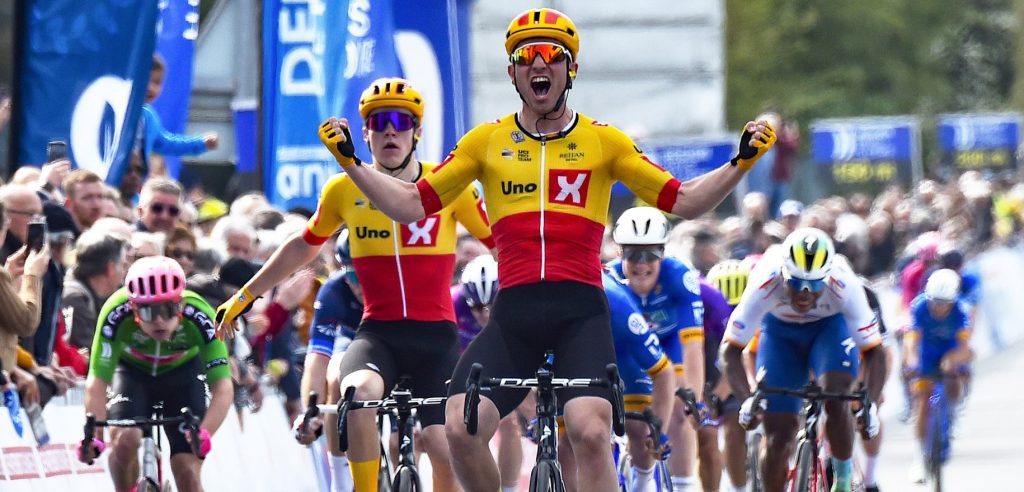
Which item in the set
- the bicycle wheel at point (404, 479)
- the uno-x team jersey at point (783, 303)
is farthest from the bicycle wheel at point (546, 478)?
the uno-x team jersey at point (783, 303)

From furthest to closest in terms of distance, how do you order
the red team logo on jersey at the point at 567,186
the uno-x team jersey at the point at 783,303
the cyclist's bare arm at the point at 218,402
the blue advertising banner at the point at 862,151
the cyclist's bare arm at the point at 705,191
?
the blue advertising banner at the point at 862,151 → the uno-x team jersey at the point at 783,303 → the cyclist's bare arm at the point at 218,402 → the red team logo on jersey at the point at 567,186 → the cyclist's bare arm at the point at 705,191

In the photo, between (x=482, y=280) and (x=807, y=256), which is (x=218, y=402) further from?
(x=807, y=256)

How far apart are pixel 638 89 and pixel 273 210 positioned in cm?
1099

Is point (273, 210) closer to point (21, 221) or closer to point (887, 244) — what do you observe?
point (21, 221)

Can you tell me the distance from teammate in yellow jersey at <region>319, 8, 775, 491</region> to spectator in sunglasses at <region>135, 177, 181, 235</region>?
459 cm

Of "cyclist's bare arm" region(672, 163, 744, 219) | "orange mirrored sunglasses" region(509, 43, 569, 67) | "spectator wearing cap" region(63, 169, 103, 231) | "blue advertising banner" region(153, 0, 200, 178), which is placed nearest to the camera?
"cyclist's bare arm" region(672, 163, 744, 219)

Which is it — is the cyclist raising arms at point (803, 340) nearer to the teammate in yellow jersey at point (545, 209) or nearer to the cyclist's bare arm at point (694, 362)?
the cyclist's bare arm at point (694, 362)

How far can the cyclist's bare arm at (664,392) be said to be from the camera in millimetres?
11812

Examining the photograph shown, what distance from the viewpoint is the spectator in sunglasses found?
13484 mm

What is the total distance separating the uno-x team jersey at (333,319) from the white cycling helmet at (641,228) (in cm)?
154

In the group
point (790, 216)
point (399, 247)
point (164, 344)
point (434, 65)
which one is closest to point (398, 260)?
point (399, 247)

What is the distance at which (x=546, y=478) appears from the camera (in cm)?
873

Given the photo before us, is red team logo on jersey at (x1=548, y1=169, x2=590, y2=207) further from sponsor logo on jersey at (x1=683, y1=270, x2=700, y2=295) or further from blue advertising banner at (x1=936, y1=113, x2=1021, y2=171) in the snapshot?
blue advertising banner at (x1=936, y1=113, x2=1021, y2=171)

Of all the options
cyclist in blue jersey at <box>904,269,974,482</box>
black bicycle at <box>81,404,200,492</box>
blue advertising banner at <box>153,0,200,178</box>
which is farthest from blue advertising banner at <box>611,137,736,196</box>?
black bicycle at <box>81,404,200,492</box>
